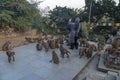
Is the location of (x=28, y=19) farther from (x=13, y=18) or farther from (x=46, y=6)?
→ (x=46, y=6)

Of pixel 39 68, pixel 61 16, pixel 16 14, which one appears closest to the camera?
pixel 39 68

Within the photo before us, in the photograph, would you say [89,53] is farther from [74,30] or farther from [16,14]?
[16,14]

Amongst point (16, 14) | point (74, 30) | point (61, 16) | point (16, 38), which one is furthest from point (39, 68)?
point (61, 16)

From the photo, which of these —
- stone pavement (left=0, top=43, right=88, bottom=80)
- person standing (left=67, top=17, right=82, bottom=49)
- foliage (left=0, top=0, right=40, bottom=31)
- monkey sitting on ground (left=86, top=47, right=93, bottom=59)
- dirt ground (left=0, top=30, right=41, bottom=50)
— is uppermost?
foliage (left=0, top=0, right=40, bottom=31)

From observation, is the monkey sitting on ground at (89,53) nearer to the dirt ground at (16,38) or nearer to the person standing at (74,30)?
the person standing at (74,30)

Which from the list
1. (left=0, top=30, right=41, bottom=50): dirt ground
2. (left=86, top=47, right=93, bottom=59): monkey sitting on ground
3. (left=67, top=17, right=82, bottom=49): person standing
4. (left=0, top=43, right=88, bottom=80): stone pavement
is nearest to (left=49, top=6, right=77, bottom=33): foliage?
(left=0, top=30, right=41, bottom=50): dirt ground

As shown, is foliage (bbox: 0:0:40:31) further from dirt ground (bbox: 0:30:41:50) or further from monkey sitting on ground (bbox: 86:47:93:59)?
monkey sitting on ground (bbox: 86:47:93:59)

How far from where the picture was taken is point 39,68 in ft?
15.2

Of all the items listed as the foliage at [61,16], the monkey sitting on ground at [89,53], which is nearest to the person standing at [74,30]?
the monkey sitting on ground at [89,53]

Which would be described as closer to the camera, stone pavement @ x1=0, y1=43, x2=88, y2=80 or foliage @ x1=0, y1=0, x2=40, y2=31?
stone pavement @ x1=0, y1=43, x2=88, y2=80

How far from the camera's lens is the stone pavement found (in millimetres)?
4004

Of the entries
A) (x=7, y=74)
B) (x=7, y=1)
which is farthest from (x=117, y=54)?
(x=7, y=1)

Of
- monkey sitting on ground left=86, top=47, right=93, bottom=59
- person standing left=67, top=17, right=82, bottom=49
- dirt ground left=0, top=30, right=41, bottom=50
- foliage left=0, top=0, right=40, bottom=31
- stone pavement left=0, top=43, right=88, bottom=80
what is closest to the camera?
stone pavement left=0, top=43, right=88, bottom=80

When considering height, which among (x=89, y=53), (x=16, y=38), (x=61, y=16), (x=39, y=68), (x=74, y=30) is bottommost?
(x=39, y=68)
